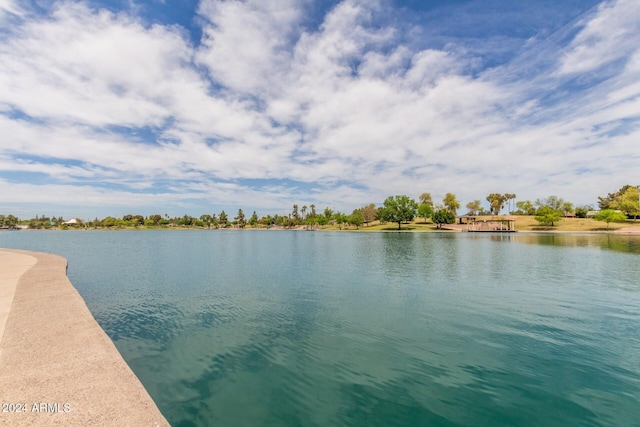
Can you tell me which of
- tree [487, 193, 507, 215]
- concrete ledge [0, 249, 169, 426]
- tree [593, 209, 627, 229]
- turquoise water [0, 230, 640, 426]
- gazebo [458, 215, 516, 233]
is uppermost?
tree [487, 193, 507, 215]

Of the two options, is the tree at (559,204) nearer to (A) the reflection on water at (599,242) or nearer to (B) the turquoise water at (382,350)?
(A) the reflection on water at (599,242)

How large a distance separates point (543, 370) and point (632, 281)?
2208 centimetres

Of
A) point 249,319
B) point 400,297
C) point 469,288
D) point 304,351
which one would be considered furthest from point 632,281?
point 249,319

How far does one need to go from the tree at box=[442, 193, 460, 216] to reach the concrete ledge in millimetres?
188609

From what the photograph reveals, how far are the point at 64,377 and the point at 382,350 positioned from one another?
971 centimetres

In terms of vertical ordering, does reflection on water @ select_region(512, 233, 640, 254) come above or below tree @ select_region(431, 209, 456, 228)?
below

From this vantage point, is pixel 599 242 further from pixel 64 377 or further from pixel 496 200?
pixel 496 200

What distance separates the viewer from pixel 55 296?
15352 mm

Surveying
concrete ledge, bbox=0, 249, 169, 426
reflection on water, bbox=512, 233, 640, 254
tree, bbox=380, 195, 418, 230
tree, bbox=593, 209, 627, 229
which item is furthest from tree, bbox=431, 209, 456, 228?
concrete ledge, bbox=0, 249, 169, 426

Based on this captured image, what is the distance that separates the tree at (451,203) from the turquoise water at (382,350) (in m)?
165

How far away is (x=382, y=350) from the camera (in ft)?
37.6

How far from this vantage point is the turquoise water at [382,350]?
7.89 m

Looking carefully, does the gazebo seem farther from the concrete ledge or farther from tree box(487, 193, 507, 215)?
the concrete ledge

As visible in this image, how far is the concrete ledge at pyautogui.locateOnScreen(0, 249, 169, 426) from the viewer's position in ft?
19.5
